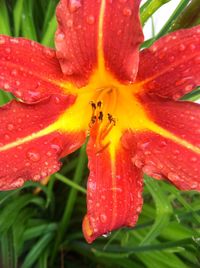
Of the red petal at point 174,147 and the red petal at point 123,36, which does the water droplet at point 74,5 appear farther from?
the red petal at point 174,147

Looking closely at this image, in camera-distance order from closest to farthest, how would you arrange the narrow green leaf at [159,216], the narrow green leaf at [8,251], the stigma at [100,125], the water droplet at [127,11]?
1. the water droplet at [127,11]
2. the stigma at [100,125]
3. the narrow green leaf at [159,216]
4. the narrow green leaf at [8,251]

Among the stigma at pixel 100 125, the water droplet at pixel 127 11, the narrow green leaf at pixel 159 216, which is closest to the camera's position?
the water droplet at pixel 127 11

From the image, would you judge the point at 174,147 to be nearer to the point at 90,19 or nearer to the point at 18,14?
the point at 90,19

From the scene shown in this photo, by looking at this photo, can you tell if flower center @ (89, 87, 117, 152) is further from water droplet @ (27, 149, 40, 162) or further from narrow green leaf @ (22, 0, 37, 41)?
narrow green leaf @ (22, 0, 37, 41)

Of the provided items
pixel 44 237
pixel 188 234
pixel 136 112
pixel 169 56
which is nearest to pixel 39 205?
pixel 44 237

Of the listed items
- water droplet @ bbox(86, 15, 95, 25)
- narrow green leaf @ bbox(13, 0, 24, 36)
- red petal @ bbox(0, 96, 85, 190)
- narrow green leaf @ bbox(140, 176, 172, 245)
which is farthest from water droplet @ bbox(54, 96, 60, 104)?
narrow green leaf @ bbox(13, 0, 24, 36)

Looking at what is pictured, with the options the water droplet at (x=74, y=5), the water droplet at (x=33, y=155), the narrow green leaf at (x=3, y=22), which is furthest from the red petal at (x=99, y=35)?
the narrow green leaf at (x=3, y=22)

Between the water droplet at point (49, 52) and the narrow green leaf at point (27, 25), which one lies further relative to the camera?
the narrow green leaf at point (27, 25)
